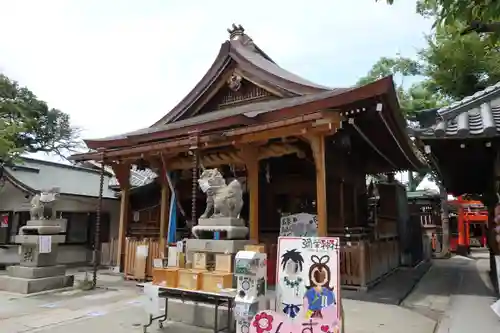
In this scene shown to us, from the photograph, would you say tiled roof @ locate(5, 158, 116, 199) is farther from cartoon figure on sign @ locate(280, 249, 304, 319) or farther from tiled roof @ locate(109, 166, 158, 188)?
cartoon figure on sign @ locate(280, 249, 304, 319)

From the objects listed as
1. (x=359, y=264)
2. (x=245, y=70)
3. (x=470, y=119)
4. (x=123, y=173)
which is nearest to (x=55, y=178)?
(x=123, y=173)

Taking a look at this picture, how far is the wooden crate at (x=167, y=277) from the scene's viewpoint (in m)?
5.44

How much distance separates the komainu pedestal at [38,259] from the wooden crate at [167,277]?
16.1 ft

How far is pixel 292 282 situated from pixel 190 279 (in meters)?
1.72

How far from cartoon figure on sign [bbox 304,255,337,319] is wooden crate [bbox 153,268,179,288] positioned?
86.0 inches

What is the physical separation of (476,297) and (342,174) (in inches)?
170

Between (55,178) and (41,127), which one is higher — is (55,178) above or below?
below

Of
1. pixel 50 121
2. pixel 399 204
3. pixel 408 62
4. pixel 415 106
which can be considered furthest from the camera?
pixel 50 121

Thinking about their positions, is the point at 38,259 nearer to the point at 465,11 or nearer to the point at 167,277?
the point at 167,277

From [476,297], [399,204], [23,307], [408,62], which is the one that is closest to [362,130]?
[476,297]

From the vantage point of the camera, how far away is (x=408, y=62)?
21.8 m

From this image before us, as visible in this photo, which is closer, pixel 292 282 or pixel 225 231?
pixel 292 282

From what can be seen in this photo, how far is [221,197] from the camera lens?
5.87 m

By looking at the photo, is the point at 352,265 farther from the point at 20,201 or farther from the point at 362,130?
the point at 20,201
